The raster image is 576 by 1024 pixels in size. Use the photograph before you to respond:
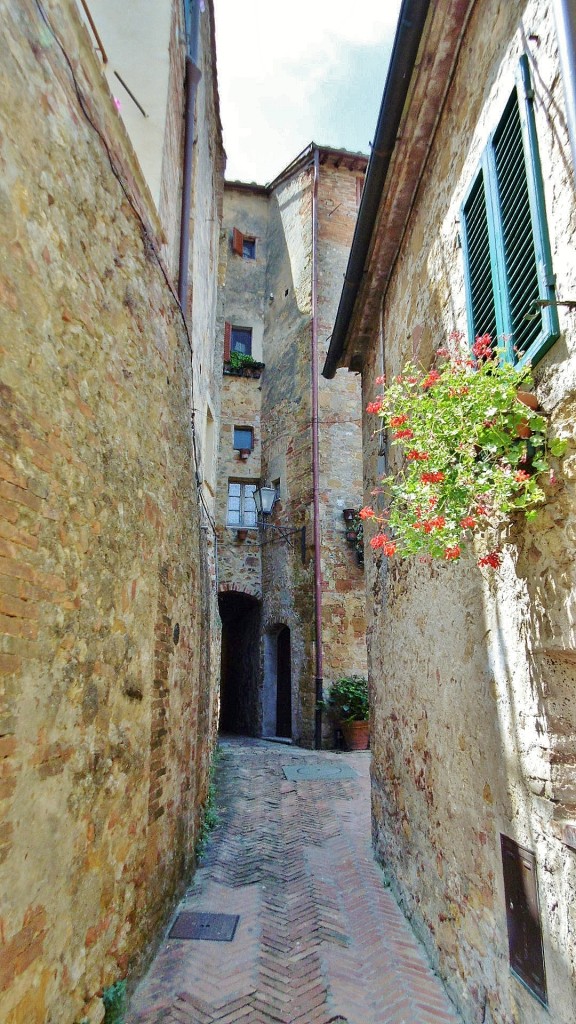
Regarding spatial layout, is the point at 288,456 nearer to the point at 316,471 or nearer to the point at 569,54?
the point at 316,471

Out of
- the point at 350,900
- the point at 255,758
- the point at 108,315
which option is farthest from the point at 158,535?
the point at 255,758

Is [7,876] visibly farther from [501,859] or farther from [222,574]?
[222,574]

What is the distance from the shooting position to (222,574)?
1367 centimetres

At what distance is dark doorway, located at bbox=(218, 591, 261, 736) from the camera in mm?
14016

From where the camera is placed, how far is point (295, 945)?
4.04m

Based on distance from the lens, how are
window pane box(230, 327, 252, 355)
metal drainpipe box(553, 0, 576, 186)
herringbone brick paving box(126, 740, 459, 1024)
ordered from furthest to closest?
window pane box(230, 327, 252, 355) < herringbone brick paving box(126, 740, 459, 1024) < metal drainpipe box(553, 0, 576, 186)

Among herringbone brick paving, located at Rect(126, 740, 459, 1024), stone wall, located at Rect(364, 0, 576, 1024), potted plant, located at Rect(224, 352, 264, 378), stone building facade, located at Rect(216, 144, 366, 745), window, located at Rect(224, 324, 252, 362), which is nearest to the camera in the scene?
stone wall, located at Rect(364, 0, 576, 1024)

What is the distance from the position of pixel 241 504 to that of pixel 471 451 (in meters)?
12.3

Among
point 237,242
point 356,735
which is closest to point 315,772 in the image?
point 356,735

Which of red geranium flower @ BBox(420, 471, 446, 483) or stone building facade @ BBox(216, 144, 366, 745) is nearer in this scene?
red geranium flower @ BBox(420, 471, 446, 483)

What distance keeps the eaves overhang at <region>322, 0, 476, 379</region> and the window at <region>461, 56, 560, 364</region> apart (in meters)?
1.26

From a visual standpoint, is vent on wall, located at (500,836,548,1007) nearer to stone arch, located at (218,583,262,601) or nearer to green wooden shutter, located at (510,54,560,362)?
green wooden shutter, located at (510,54,560,362)

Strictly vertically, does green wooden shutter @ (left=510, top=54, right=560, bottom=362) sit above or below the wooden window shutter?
below

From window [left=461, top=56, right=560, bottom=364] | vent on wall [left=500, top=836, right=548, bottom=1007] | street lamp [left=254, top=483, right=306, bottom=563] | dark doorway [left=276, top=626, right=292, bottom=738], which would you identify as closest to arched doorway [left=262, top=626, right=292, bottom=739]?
dark doorway [left=276, top=626, right=292, bottom=738]
